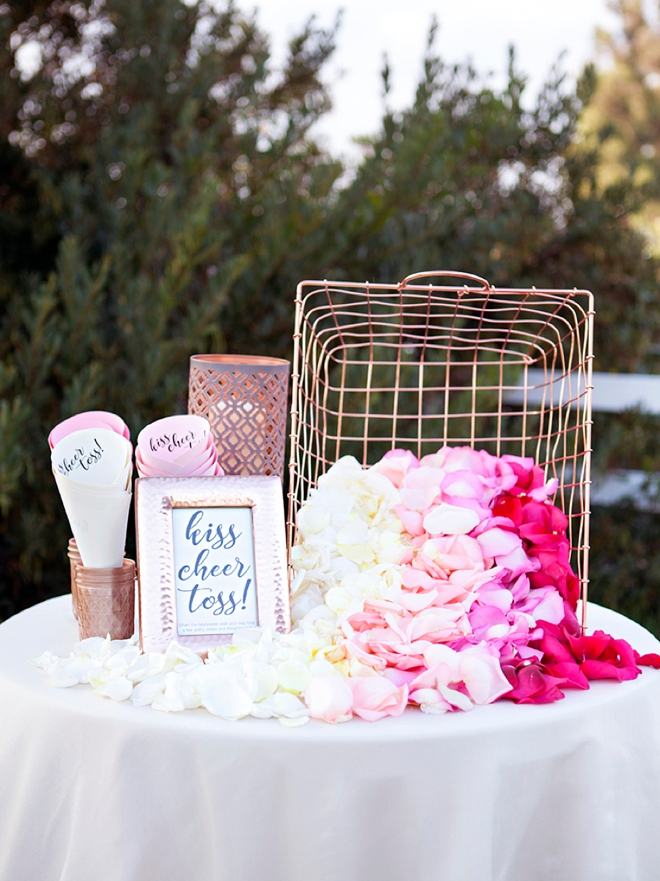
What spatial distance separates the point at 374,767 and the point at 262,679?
0.16 metres

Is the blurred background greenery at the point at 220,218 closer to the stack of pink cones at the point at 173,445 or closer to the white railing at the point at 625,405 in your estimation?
the white railing at the point at 625,405

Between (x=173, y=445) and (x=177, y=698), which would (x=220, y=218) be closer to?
(x=173, y=445)

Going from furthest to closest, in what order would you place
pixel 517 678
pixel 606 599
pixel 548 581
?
pixel 606 599, pixel 548 581, pixel 517 678

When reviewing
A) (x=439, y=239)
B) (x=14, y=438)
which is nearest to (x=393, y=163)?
(x=439, y=239)

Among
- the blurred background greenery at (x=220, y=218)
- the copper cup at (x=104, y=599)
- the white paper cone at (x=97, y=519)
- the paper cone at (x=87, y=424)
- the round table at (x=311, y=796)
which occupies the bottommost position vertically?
the round table at (x=311, y=796)

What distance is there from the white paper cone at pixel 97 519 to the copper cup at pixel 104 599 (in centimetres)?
1

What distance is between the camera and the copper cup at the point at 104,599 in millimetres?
1099

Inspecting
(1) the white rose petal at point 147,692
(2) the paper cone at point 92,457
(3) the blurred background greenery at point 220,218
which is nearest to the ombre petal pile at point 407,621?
(1) the white rose petal at point 147,692

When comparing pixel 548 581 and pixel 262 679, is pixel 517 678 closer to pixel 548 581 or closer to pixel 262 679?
pixel 548 581

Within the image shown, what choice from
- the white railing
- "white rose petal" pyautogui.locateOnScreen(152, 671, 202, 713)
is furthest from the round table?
the white railing

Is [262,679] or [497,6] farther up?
[497,6]

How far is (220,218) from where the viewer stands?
9.07ft

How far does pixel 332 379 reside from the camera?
2.52 meters

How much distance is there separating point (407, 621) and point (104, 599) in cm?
41
